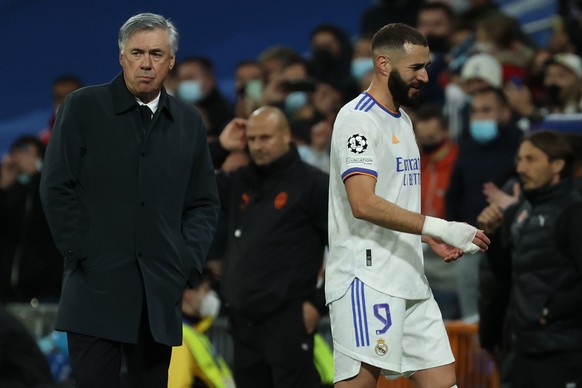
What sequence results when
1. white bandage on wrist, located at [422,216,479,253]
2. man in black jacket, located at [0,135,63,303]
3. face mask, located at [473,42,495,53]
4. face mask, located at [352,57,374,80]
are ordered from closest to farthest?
white bandage on wrist, located at [422,216,479,253]
face mask, located at [473,42,495,53]
man in black jacket, located at [0,135,63,303]
face mask, located at [352,57,374,80]

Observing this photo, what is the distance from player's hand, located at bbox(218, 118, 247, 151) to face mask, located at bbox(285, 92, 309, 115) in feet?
14.2

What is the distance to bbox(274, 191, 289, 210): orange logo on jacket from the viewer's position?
8.73 m

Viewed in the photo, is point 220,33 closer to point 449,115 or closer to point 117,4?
point 117,4

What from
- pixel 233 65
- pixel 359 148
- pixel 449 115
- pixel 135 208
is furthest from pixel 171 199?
pixel 233 65

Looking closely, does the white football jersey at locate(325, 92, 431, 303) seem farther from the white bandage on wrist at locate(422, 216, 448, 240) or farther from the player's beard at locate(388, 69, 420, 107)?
the white bandage on wrist at locate(422, 216, 448, 240)

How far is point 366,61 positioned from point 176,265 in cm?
764

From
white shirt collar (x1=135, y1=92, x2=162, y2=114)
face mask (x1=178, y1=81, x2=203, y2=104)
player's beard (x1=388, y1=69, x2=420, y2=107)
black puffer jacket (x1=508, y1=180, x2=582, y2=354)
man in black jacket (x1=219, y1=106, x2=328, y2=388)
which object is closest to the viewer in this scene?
white shirt collar (x1=135, y1=92, x2=162, y2=114)

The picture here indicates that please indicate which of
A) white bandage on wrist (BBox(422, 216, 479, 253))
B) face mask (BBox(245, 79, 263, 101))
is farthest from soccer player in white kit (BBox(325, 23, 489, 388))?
face mask (BBox(245, 79, 263, 101))

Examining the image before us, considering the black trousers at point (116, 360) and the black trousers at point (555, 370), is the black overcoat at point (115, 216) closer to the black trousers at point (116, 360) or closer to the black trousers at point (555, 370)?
the black trousers at point (116, 360)

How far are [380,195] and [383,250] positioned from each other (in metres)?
0.27

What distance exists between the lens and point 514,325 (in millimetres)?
8547

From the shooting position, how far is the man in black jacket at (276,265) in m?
8.59

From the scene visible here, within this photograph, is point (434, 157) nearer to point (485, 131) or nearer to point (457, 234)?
point (485, 131)

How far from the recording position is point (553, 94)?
12266 mm
